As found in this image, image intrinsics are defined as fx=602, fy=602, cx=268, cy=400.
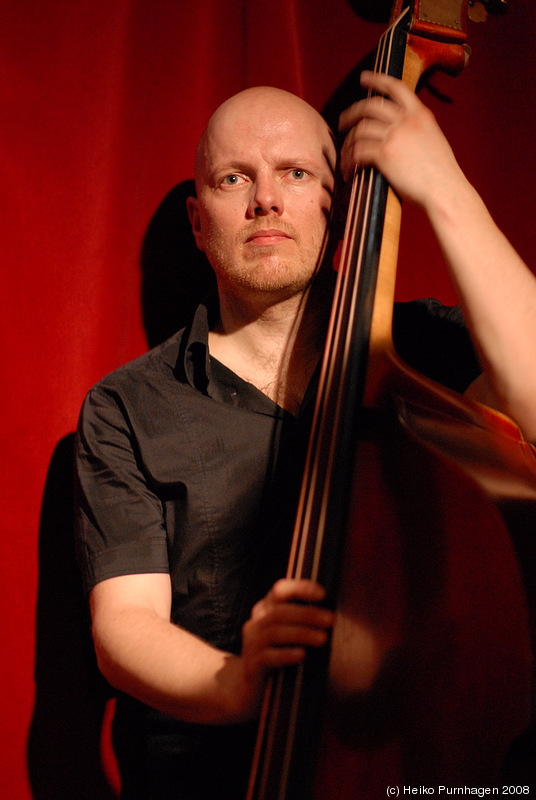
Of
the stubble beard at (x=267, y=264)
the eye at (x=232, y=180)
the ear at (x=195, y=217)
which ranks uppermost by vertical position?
the eye at (x=232, y=180)

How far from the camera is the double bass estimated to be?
46cm

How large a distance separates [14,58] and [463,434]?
1.03m

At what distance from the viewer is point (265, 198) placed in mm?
1009

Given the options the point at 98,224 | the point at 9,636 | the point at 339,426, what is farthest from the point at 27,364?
the point at 339,426

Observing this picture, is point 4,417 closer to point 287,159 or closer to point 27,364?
point 27,364

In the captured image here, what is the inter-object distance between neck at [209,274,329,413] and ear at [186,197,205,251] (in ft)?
0.40

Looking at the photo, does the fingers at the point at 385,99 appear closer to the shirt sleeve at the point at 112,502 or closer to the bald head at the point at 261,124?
the bald head at the point at 261,124

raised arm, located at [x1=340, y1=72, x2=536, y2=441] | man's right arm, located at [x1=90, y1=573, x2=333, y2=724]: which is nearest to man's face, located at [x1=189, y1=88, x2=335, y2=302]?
raised arm, located at [x1=340, y1=72, x2=536, y2=441]

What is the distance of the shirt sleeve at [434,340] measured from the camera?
108cm

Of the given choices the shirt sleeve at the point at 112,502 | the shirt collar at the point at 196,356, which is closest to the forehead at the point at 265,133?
the shirt collar at the point at 196,356

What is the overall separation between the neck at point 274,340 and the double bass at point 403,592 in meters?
0.43

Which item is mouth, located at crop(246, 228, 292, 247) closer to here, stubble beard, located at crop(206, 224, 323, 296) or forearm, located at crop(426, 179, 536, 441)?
stubble beard, located at crop(206, 224, 323, 296)

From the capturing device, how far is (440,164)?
0.85 meters

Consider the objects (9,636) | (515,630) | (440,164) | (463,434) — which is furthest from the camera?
(9,636)
